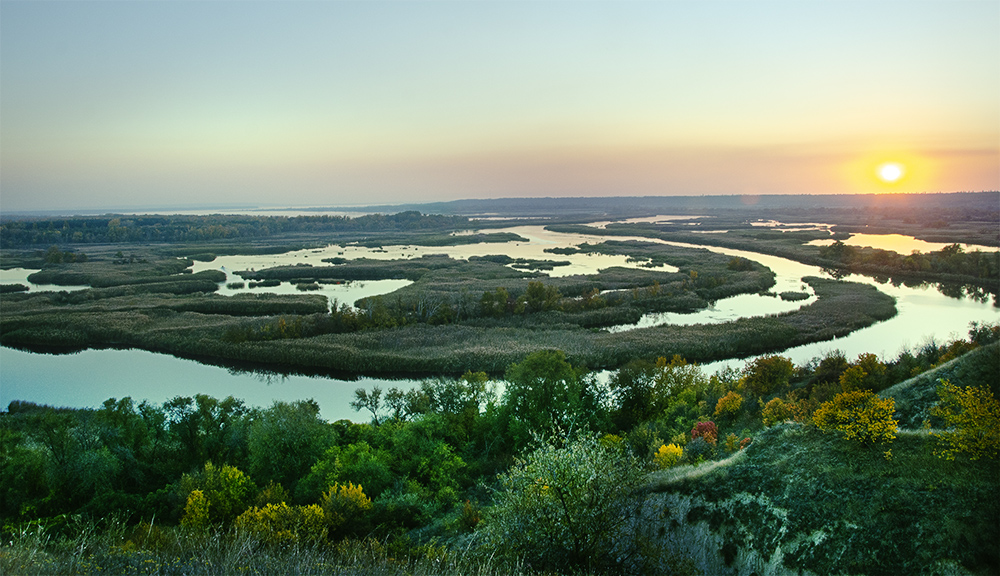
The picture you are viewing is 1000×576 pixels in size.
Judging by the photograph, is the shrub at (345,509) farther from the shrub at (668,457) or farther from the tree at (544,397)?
the shrub at (668,457)

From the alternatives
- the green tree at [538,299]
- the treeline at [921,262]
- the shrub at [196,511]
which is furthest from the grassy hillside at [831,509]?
the treeline at [921,262]

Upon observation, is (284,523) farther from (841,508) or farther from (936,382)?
(936,382)

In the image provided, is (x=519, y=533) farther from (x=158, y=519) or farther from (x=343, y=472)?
(x=158, y=519)

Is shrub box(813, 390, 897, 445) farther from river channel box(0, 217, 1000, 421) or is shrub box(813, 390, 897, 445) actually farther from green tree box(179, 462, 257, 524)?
river channel box(0, 217, 1000, 421)

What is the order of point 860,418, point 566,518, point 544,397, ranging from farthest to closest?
point 544,397
point 860,418
point 566,518

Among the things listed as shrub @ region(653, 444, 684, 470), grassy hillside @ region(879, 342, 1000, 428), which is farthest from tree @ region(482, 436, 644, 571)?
grassy hillside @ region(879, 342, 1000, 428)

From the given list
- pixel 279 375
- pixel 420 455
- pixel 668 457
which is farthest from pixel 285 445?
pixel 279 375

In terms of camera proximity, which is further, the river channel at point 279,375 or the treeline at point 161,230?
the treeline at point 161,230
